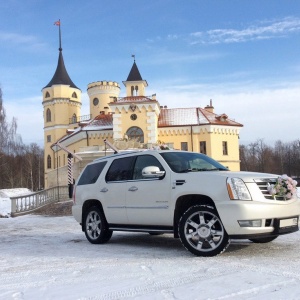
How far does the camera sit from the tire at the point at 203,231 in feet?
21.1

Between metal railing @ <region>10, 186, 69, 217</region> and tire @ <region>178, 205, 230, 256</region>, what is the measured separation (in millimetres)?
14459

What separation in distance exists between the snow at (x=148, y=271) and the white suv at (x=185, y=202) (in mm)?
389

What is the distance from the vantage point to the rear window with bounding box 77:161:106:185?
899 centimetres

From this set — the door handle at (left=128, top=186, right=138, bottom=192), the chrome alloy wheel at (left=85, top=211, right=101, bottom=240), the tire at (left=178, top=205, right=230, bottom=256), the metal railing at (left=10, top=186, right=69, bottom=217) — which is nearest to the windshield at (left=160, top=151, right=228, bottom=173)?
the door handle at (left=128, top=186, right=138, bottom=192)

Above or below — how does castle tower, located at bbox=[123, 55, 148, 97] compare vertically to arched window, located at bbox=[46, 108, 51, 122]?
above

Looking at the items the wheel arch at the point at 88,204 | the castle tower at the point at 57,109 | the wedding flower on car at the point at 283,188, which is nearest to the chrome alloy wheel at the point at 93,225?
the wheel arch at the point at 88,204

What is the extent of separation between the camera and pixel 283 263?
586 centimetres

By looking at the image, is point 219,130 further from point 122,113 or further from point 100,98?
point 100,98

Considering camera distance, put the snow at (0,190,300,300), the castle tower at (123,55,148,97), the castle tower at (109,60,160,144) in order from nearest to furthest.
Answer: the snow at (0,190,300,300)
the castle tower at (109,60,160,144)
the castle tower at (123,55,148,97)

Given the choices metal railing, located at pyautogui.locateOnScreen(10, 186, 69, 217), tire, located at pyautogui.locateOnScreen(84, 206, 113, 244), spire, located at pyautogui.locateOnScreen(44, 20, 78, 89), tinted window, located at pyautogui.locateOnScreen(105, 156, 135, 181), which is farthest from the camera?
spire, located at pyautogui.locateOnScreen(44, 20, 78, 89)

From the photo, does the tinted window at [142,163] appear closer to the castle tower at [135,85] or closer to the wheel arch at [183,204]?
the wheel arch at [183,204]

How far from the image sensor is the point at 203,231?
655cm

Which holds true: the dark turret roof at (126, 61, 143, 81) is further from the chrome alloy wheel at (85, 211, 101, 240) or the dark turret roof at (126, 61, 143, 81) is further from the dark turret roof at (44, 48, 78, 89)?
the chrome alloy wheel at (85, 211, 101, 240)

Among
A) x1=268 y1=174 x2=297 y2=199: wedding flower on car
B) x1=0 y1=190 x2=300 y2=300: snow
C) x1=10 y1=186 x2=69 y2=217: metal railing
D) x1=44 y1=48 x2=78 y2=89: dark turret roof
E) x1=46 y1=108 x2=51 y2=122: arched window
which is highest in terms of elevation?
x1=44 y1=48 x2=78 y2=89: dark turret roof
